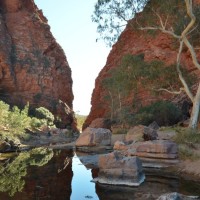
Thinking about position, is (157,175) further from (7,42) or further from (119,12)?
(7,42)

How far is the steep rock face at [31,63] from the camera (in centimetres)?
5959

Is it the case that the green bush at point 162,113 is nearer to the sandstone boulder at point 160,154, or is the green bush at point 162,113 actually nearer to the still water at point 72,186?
the sandstone boulder at point 160,154

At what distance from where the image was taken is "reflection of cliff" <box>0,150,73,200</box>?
899 cm

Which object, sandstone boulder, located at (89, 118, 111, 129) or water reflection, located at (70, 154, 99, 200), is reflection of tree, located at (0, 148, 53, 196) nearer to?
water reflection, located at (70, 154, 99, 200)

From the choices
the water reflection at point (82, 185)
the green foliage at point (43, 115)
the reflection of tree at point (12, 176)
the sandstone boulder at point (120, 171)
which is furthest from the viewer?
the green foliage at point (43, 115)

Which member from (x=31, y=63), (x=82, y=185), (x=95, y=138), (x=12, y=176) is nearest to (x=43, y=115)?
(x=31, y=63)

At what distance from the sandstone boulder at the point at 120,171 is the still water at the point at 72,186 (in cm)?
36

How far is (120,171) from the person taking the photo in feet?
35.4

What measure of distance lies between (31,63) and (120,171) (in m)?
56.6

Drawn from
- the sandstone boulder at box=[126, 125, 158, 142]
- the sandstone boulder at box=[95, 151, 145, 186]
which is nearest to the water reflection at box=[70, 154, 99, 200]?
the sandstone boulder at box=[95, 151, 145, 186]

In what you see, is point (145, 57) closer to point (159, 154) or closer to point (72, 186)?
point (159, 154)

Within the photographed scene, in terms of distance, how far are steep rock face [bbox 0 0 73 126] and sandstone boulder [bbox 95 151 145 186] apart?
4938 cm

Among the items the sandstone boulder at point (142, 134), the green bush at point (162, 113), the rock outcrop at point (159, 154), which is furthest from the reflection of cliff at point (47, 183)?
the green bush at point (162, 113)

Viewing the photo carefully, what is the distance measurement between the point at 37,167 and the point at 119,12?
46.3 feet
